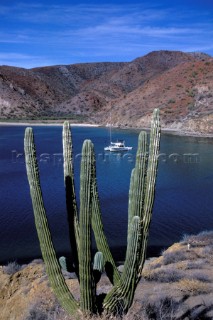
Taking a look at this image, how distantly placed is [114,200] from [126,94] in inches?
3745

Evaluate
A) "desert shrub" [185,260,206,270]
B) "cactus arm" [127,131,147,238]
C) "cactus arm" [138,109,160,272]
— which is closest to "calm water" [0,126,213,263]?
"desert shrub" [185,260,206,270]

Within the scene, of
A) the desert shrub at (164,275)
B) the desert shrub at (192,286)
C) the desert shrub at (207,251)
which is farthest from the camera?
the desert shrub at (207,251)

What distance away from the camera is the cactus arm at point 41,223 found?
7.41 m

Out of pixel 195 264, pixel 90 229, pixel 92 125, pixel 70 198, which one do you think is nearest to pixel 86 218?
pixel 90 229

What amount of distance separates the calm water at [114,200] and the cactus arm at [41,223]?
1050 centimetres

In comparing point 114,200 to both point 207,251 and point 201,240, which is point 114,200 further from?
point 207,251

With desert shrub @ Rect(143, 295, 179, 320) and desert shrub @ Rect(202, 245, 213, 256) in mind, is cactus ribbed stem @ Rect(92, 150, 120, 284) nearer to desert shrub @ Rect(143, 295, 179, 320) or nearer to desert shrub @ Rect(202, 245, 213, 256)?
desert shrub @ Rect(143, 295, 179, 320)

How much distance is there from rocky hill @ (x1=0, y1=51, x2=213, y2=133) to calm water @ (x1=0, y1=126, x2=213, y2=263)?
3486cm

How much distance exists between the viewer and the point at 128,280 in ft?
24.4

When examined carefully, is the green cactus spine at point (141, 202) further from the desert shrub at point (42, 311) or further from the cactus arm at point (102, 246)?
the desert shrub at point (42, 311)

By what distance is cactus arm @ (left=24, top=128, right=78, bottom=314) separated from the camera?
7414mm

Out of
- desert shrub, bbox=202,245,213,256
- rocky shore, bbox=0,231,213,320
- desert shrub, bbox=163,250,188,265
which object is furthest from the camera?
desert shrub, bbox=202,245,213,256

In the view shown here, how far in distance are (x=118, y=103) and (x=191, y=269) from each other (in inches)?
3927

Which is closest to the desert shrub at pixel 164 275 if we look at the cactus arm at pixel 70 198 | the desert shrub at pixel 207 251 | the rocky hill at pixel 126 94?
the desert shrub at pixel 207 251
